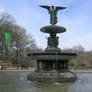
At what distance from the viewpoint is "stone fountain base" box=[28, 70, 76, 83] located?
17.3 m

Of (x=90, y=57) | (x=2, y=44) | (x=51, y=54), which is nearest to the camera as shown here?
(x=51, y=54)

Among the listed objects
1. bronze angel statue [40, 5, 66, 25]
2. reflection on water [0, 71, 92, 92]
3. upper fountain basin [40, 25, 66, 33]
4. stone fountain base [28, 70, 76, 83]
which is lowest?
reflection on water [0, 71, 92, 92]

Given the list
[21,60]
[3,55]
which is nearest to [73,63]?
[21,60]

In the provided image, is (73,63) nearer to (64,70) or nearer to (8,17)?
(8,17)

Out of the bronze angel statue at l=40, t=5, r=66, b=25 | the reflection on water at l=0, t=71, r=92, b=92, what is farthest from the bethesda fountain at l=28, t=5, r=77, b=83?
the reflection on water at l=0, t=71, r=92, b=92

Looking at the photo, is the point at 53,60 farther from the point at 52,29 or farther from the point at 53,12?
the point at 53,12

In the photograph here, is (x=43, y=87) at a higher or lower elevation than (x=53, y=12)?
lower

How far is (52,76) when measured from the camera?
17.6 metres

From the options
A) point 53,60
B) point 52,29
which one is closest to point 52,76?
point 53,60

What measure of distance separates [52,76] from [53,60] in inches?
62.8

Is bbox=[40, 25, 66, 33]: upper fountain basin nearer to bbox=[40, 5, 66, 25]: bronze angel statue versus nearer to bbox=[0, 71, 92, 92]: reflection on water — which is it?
bbox=[40, 5, 66, 25]: bronze angel statue

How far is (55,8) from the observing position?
67.8 feet

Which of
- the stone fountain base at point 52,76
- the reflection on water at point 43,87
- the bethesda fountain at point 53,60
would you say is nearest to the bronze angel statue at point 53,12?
the bethesda fountain at point 53,60

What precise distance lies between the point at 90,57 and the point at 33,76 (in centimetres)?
8373
